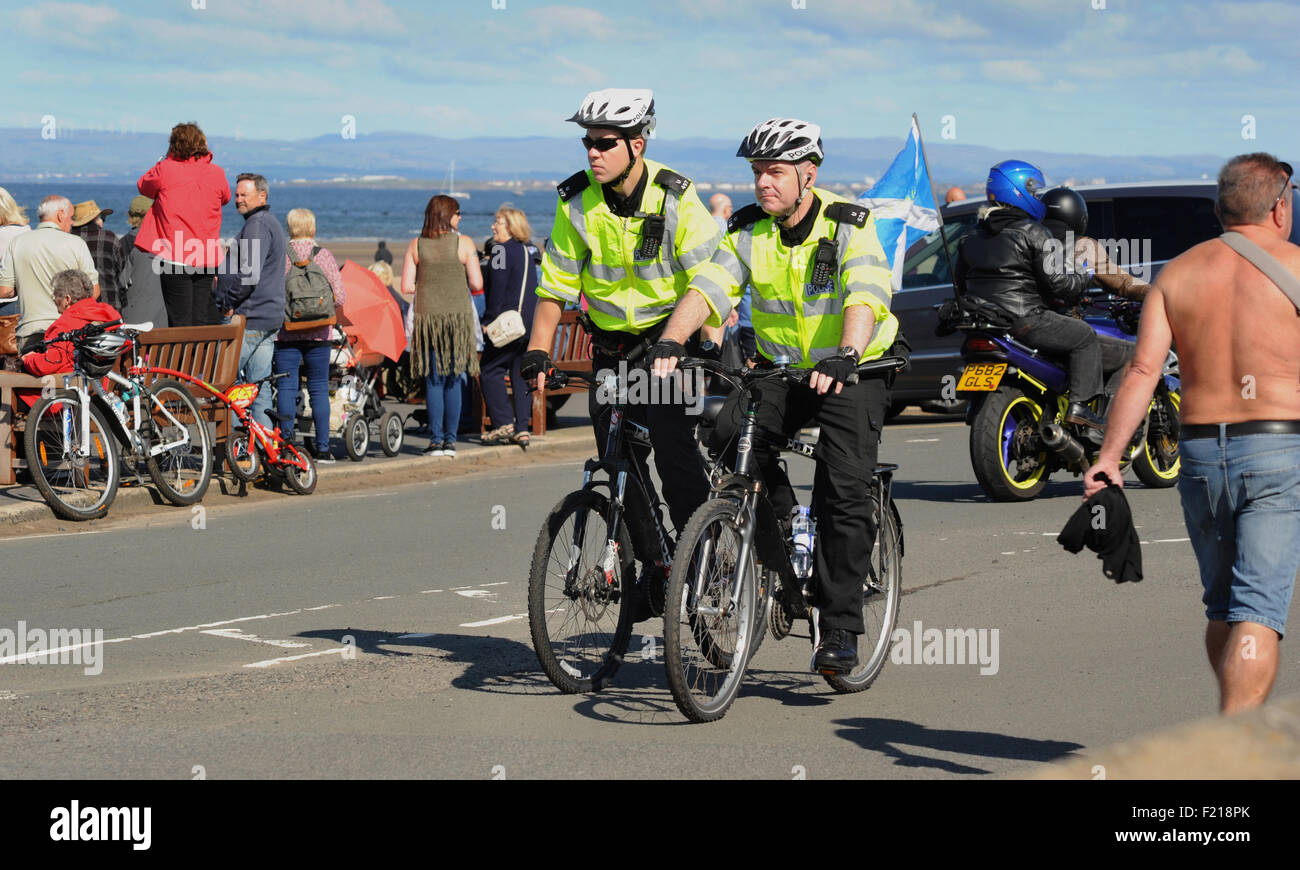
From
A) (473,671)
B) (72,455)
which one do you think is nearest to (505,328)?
(72,455)

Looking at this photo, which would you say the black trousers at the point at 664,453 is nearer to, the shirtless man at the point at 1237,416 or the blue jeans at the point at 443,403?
the shirtless man at the point at 1237,416

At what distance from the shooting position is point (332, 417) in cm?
1436

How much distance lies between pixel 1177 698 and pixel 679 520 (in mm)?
2002

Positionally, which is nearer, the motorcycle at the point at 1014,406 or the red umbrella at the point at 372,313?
the motorcycle at the point at 1014,406

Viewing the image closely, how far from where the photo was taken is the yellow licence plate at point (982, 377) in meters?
11.1

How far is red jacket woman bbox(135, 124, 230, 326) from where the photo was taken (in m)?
12.8

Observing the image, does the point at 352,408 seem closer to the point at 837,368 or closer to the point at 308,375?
the point at 308,375

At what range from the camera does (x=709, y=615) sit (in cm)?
589

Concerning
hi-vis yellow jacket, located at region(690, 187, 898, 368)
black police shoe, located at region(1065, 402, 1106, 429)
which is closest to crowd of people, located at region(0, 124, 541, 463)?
black police shoe, located at region(1065, 402, 1106, 429)

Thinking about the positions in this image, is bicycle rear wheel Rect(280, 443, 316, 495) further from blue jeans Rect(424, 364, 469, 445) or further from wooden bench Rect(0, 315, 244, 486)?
blue jeans Rect(424, 364, 469, 445)

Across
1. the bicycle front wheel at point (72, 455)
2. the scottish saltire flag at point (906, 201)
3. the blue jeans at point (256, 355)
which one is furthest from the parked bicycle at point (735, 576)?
the scottish saltire flag at point (906, 201)

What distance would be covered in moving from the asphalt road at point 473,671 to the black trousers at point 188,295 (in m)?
2.72
